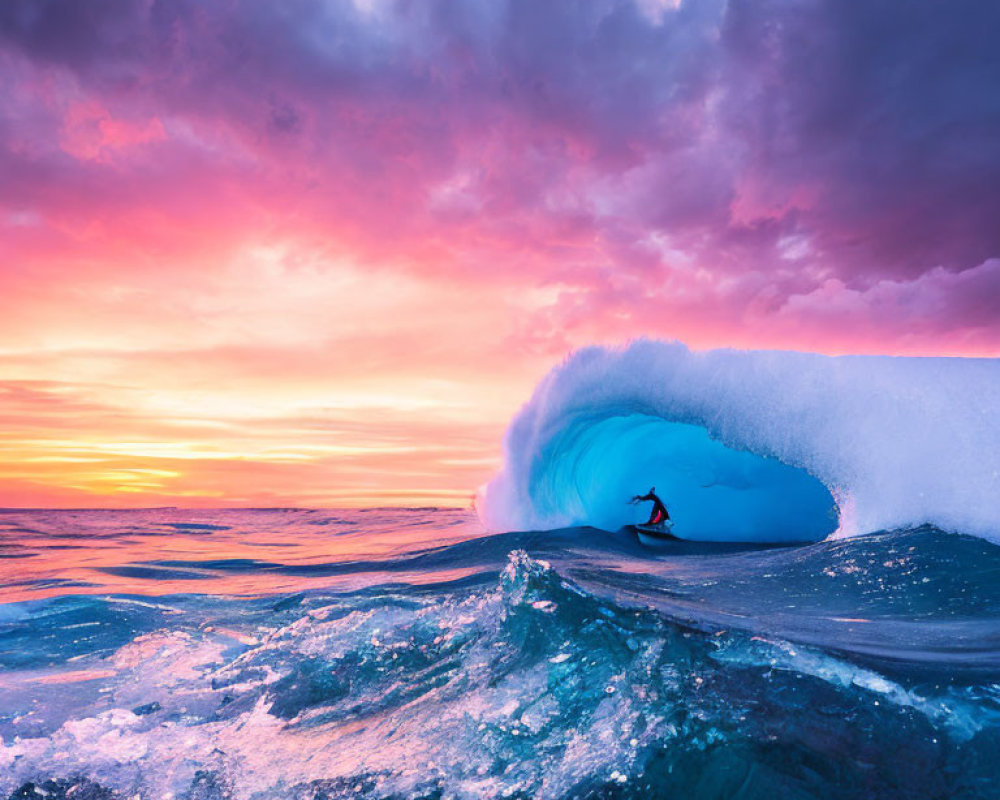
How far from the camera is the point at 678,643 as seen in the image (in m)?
2.47

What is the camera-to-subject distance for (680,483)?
1348 cm

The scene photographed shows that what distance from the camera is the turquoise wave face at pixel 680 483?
38.3 ft

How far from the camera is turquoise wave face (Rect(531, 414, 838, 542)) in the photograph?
38.3 feet

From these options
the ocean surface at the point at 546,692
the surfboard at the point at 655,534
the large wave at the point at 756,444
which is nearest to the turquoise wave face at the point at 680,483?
the large wave at the point at 756,444

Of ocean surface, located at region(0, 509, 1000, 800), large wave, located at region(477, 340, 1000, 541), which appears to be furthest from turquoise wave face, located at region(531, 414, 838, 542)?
ocean surface, located at region(0, 509, 1000, 800)

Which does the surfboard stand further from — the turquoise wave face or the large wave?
the large wave

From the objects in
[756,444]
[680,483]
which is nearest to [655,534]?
[680,483]

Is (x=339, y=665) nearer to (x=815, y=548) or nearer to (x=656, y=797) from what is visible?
(x=656, y=797)

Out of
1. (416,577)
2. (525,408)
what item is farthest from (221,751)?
(525,408)

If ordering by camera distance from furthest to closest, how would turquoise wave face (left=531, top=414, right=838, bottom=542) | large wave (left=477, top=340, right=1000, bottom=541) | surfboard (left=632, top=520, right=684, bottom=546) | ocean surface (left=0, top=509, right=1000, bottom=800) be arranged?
turquoise wave face (left=531, top=414, right=838, bottom=542), surfboard (left=632, top=520, right=684, bottom=546), large wave (left=477, top=340, right=1000, bottom=541), ocean surface (left=0, top=509, right=1000, bottom=800)

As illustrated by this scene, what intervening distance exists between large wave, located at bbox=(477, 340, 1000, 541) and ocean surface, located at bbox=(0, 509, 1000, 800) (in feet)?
3.62

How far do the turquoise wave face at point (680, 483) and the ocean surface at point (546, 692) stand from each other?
6717 millimetres

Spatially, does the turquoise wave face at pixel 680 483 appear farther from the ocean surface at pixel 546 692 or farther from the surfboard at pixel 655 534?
the ocean surface at pixel 546 692

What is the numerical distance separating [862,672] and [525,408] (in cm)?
914
